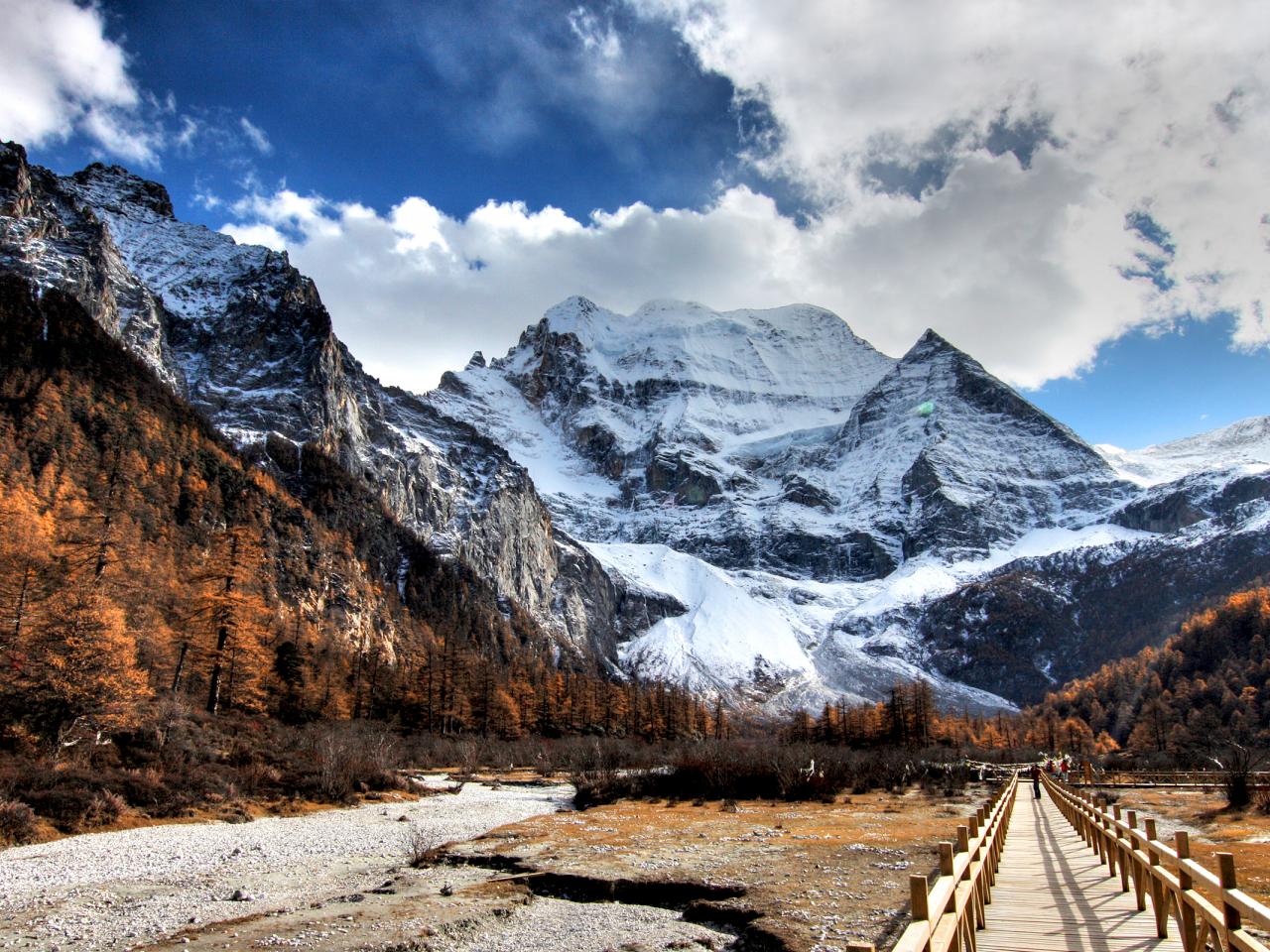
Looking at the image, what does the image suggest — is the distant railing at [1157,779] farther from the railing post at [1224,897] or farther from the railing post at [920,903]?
the railing post at [920,903]

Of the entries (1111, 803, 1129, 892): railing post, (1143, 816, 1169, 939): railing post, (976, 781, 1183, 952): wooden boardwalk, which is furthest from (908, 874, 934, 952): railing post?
(1111, 803, 1129, 892): railing post

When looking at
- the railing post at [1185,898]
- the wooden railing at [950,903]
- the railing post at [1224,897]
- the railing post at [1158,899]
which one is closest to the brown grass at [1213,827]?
the railing post at [1158,899]

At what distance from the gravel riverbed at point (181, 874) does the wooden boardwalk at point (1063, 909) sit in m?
15.0

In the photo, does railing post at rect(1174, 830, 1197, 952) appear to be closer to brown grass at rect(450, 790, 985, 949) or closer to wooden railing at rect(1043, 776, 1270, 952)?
wooden railing at rect(1043, 776, 1270, 952)

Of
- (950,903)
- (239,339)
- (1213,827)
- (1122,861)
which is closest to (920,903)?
(950,903)

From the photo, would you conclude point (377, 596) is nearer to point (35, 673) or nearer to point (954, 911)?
point (35, 673)

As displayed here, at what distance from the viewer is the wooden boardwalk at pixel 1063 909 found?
9.95 m

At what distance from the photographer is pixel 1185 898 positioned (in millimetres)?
8742

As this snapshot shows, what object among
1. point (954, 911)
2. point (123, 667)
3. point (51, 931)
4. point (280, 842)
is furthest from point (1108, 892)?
point (123, 667)

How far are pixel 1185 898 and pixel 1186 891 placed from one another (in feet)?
0.47

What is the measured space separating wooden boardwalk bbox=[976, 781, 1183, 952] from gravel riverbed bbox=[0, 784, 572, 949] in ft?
49.1

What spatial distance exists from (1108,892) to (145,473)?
104 metres

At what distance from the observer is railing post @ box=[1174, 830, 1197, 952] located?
8570mm

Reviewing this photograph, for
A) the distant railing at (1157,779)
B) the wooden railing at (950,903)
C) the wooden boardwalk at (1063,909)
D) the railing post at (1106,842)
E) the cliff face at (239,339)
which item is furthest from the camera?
the cliff face at (239,339)
